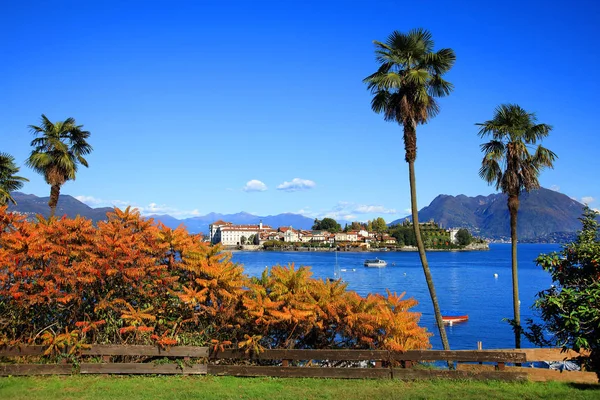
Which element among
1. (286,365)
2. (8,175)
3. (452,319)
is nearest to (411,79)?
(286,365)

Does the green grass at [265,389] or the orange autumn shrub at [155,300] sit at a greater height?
the orange autumn shrub at [155,300]

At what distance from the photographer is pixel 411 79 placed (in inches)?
697

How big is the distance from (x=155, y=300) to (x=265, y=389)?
13.6 ft

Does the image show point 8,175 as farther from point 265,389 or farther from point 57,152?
point 265,389

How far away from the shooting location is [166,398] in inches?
391

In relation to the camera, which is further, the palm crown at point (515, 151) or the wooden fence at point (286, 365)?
the palm crown at point (515, 151)

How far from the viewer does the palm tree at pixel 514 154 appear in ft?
65.5

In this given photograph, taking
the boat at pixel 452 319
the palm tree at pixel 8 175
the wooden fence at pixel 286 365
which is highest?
the palm tree at pixel 8 175

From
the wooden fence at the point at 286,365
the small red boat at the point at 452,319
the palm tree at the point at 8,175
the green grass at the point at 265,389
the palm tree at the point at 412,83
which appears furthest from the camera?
the small red boat at the point at 452,319

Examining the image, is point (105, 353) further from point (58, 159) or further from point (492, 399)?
point (58, 159)

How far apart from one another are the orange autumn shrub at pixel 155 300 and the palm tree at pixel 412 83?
6.14 meters

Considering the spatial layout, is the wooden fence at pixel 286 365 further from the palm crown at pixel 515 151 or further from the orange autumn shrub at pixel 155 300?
the palm crown at pixel 515 151

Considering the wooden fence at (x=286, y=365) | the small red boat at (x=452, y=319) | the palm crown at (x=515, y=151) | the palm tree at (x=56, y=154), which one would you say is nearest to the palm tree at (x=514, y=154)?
the palm crown at (x=515, y=151)

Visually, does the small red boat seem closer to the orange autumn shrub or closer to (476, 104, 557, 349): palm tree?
(476, 104, 557, 349): palm tree
